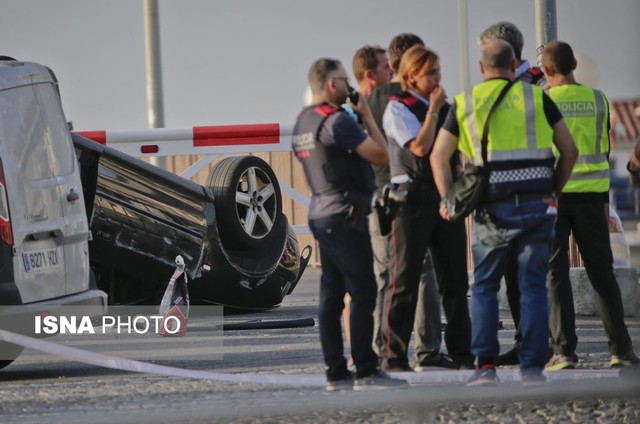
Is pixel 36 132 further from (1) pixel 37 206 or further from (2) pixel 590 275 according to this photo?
(2) pixel 590 275

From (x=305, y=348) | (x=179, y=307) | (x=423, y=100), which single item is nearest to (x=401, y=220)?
(x=423, y=100)

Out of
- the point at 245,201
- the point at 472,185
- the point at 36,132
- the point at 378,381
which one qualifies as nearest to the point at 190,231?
the point at 245,201

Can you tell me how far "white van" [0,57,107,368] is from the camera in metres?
7.72

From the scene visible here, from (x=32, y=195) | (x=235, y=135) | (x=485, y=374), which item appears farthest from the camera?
(x=235, y=135)

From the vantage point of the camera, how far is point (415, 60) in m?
7.26

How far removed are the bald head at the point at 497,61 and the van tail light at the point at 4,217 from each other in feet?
8.88

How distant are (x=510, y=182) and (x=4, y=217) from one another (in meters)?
2.79

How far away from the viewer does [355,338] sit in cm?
698

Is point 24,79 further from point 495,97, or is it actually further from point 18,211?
point 495,97

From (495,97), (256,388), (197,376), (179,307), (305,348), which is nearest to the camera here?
(495,97)

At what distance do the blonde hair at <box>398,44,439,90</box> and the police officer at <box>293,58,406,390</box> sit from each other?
442 millimetres

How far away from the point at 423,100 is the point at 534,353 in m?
1.46

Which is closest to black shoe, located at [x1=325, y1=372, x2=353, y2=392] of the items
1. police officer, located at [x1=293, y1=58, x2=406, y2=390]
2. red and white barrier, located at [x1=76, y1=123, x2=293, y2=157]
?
police officer, located at [x1=293, y1=58, x2=406, y2=390]

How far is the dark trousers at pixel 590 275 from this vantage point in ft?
24.9
